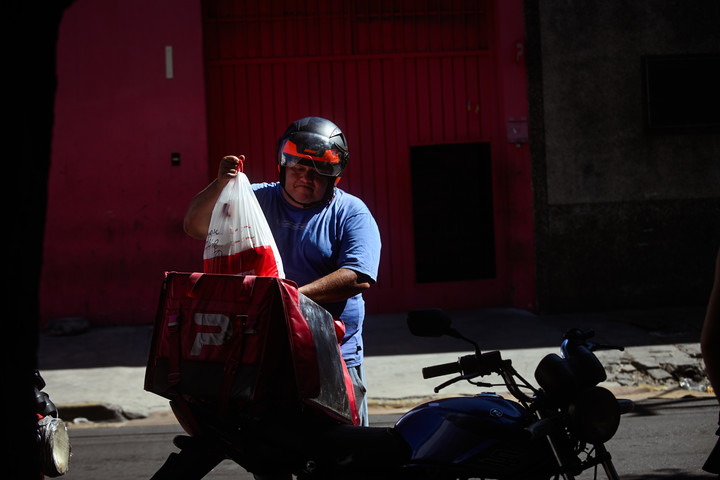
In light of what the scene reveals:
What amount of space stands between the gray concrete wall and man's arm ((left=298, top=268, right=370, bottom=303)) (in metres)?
6.77

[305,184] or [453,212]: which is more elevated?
[453,212]

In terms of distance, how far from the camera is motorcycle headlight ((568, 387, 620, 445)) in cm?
255

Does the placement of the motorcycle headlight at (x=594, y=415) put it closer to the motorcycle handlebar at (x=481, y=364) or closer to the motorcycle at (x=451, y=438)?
the motorcycle at (x=451, y=438)

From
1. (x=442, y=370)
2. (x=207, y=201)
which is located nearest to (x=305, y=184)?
(x=207, y=201)

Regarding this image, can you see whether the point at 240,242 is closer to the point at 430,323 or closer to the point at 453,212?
the point at 430,323

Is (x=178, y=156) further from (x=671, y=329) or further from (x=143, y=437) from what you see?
(x=671, y=329)

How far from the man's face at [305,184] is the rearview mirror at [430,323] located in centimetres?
108

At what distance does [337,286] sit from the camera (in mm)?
3271

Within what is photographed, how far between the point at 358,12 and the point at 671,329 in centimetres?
507

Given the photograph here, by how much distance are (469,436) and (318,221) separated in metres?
1.30

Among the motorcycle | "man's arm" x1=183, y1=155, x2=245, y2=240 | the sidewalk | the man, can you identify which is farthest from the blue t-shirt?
the sidewalk

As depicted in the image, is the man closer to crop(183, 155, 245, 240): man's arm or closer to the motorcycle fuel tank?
crop(183, 155, 245, 240): man's arm

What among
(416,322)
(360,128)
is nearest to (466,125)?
(360,128)

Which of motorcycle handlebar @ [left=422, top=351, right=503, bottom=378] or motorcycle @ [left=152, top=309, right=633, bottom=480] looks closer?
motorcycle @ [left=152, top=309, right=633, bottom=480]
